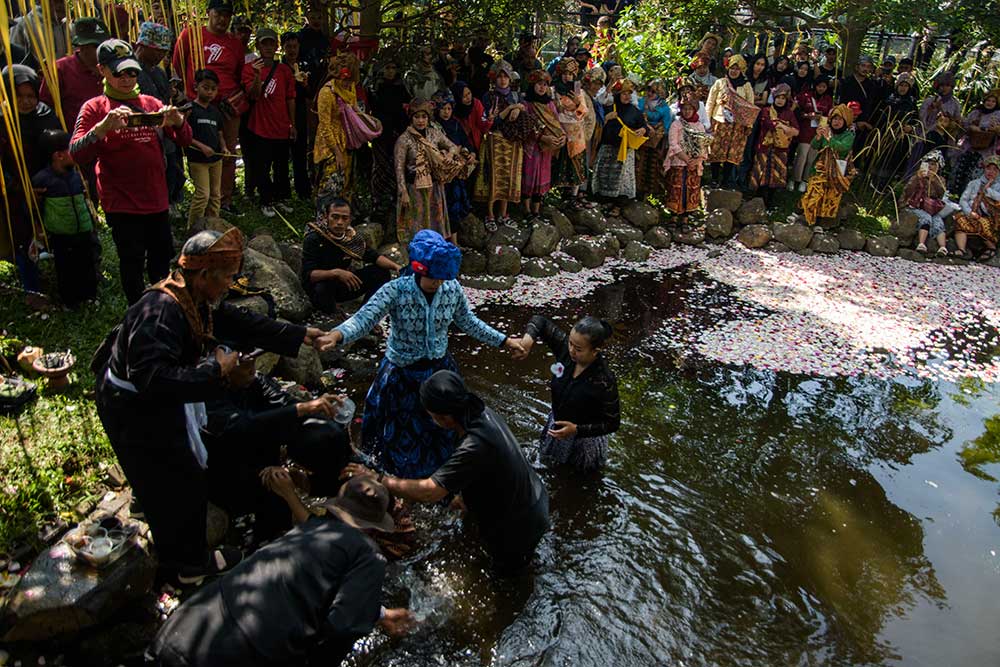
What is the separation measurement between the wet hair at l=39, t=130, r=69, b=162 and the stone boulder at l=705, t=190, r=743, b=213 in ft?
28.5

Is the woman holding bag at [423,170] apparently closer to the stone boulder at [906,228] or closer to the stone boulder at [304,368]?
the stone boulder at [304,368]

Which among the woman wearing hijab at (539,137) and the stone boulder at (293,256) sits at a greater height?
the woman wearing hijab at (539,137)

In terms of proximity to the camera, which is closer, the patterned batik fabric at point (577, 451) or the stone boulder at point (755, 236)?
the patterned batik fabric at point (577, 451)

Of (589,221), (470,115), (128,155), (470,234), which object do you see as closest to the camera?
(128,155)

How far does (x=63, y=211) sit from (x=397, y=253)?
3171 mm

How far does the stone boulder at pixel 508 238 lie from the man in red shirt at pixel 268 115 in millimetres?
2415

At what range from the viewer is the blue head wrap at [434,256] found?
156 inches

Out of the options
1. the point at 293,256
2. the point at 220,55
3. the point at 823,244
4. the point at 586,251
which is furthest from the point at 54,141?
the point at 823,244

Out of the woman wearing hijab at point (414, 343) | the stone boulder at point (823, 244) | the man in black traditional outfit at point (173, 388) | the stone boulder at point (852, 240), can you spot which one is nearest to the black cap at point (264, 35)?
the woman wearing hijab at point (414, 343)

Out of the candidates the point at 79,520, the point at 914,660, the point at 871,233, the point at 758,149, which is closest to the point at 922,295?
the point at 871,233

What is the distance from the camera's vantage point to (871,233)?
11.1 m

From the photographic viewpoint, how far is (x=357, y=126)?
772cm

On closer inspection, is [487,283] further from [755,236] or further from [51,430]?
[51,430]

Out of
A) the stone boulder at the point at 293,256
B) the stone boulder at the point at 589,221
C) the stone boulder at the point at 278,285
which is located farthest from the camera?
the stone boulder at the point at 589,221
